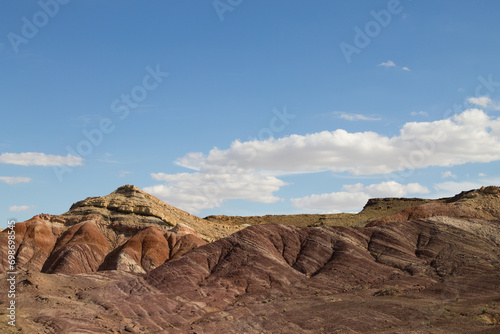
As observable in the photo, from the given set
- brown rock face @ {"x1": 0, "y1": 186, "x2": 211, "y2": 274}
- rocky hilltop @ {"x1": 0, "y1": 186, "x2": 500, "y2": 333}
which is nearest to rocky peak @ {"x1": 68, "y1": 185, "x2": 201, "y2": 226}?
brown rock face @ {"x1": 0, "y1": 186, "x2": 211, "y2": 274}

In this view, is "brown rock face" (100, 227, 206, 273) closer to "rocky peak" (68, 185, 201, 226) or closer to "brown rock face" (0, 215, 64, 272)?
"rocky peak" (68, 185, 201, 226)

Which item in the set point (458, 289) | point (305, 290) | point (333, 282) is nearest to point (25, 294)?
point (305, 290)

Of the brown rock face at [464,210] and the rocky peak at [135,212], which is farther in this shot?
the brown rock face at [464,210]

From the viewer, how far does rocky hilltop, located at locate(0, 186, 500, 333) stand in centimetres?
3494

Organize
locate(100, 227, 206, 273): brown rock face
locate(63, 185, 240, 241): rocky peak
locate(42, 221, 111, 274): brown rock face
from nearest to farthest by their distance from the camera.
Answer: locate(42, 221, 111, 274): brown rock face, locate(100, 227, 206, 273): brown rock face, locate(63, 185, 240, 241): rocky peak

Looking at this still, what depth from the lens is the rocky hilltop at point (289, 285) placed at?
34938 millimetres

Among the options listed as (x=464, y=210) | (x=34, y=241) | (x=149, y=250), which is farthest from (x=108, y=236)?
(x=464, y=210)

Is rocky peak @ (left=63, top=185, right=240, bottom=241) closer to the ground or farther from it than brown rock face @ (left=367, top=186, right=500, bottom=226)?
farther from it

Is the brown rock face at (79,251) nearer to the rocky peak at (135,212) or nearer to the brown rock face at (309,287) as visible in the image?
the rocky peak at (135,212)

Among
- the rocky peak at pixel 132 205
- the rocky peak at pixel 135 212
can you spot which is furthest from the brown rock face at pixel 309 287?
the rocky peak at pixel 132 205

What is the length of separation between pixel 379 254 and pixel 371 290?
701 cm

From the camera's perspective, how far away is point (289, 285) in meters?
42.8

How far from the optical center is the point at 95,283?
46.1 metres

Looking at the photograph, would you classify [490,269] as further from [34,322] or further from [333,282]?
[34,322]
